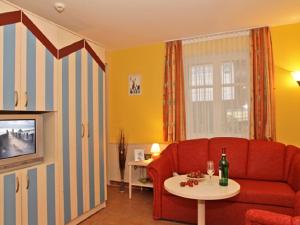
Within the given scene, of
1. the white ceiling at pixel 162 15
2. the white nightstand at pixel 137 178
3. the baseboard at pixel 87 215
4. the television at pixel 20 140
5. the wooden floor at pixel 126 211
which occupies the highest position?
the white ceiling at pixel 162 15

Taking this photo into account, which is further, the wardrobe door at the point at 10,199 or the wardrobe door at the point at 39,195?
the wardrobe door at the point at 39,195

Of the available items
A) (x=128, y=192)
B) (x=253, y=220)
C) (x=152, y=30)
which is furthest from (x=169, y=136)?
(x=253, y=220)

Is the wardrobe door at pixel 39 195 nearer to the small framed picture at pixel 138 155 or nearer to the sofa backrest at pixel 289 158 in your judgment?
the small framed picture at pixel 138 155

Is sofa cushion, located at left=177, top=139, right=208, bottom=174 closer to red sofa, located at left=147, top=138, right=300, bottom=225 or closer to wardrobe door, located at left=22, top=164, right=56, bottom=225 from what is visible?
red sofa, located at left=147, top=138, right=300, bottom=225

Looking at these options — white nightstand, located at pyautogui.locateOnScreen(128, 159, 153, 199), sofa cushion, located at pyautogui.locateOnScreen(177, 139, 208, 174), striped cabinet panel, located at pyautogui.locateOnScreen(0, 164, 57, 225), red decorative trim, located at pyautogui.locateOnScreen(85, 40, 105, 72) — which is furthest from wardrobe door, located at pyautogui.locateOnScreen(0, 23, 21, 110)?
sofa cushion, located at pyautogui.locateOnScreen(177, 139, 208, 174)

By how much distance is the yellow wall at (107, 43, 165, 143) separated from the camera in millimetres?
4504

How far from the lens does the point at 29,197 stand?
2.50 metres

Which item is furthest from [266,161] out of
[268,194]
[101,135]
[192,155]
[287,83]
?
[101,135]

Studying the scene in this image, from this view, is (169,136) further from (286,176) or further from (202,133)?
(286,176)

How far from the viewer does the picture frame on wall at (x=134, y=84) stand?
4.66 m

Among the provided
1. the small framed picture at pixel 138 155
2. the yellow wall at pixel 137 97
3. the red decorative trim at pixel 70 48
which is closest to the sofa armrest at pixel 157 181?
the small framed picture at pixel 138 155

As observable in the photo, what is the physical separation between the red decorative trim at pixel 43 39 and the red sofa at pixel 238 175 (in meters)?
1.77

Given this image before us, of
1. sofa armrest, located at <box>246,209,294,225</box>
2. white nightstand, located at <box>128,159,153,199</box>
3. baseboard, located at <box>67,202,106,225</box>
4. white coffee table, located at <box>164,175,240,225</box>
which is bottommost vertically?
baseboard, located at <box>67,202,106,225</box>

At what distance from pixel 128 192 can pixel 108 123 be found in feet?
4.50
